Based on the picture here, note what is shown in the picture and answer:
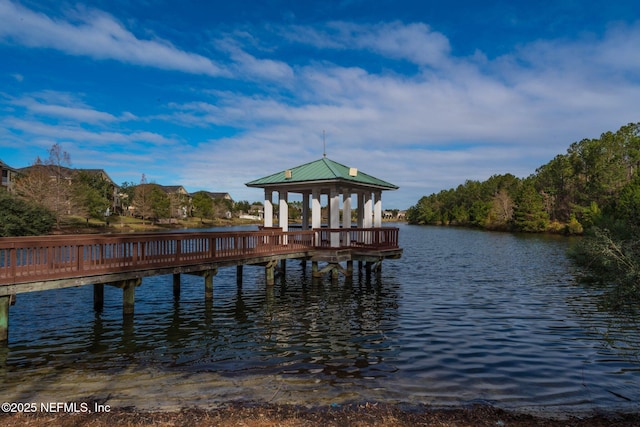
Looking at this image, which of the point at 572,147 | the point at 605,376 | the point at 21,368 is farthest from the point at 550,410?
the point at 572,147

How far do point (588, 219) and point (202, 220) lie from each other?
283ft

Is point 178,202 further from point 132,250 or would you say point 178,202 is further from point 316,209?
point 132,250

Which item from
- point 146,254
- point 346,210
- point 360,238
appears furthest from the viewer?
point 360,238

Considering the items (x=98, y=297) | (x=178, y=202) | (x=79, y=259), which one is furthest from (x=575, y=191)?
(x=79, y=259)

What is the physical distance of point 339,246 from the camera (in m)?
21.5

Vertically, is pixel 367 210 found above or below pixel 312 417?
above

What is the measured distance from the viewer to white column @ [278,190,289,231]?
72.5 ft

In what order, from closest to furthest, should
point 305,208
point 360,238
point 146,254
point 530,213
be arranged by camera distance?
1. point 146,254
2. point 360,238
3. point 305,208
4. point 530,213

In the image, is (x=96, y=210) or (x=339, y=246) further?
(x=96, y=210)

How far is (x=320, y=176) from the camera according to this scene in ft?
68.9

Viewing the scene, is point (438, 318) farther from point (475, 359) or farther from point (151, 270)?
point (151, 270)

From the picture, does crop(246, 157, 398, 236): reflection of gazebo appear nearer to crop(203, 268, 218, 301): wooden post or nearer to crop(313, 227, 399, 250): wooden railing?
crop(313, 227, 399, 250): wooden railing

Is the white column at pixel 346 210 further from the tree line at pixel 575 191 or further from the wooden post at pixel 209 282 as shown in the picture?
the tree line at pixel 575 191

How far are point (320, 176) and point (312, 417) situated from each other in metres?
15.6
